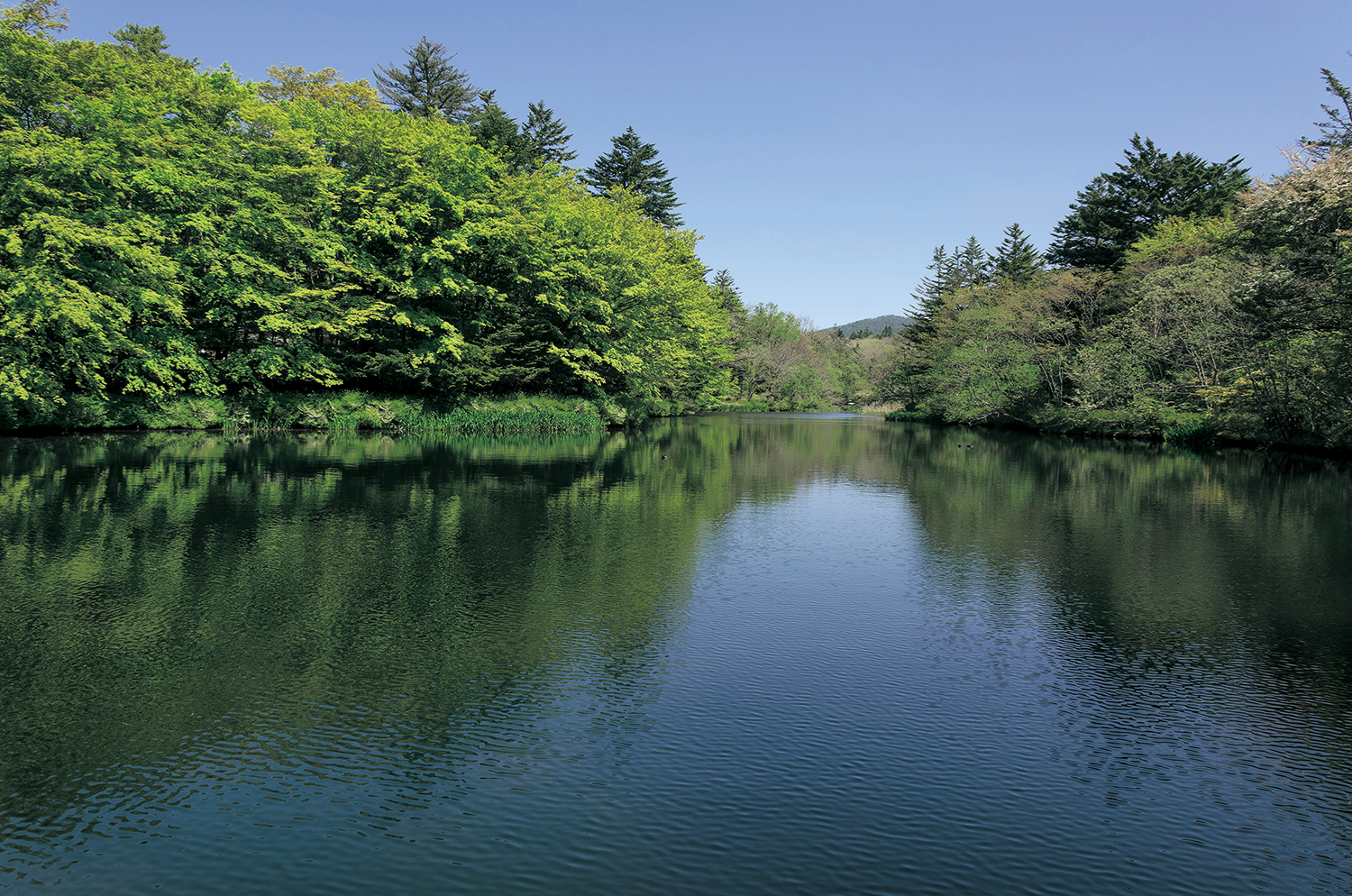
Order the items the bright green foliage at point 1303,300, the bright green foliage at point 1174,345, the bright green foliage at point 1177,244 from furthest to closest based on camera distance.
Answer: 1. the bright green foliage at point 1177,244
2. the bright green foliage at point 1174,345
3. the bright green foliage at point 1303,300

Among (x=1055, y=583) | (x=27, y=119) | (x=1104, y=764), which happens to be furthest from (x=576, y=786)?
(x=27, y=119)

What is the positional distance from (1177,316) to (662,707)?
144 ft

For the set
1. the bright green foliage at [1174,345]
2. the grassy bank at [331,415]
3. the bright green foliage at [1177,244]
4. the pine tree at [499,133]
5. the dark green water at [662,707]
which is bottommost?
the dark green water at [662,707]

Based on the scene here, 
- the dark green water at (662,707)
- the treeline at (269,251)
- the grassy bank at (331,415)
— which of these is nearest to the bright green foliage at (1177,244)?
the treeline at (269,251)

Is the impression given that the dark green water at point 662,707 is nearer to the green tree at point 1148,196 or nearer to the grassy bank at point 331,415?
the grassy bank at point 331,415

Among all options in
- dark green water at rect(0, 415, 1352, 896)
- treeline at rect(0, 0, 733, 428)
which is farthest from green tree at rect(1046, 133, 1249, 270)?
dark green water at rect(0, 415, 1352, 896)

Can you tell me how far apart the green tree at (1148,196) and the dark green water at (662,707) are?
156 feet

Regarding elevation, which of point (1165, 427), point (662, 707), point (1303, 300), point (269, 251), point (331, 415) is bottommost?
point (662, 707)

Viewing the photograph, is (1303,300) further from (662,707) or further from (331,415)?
(331,415)

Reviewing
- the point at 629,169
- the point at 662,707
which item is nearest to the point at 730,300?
the point at 629,169

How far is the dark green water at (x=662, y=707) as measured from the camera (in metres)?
4.46

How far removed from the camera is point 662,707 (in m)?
6.45

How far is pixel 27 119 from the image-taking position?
1319 inches

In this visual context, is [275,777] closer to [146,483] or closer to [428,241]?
[146,483]
